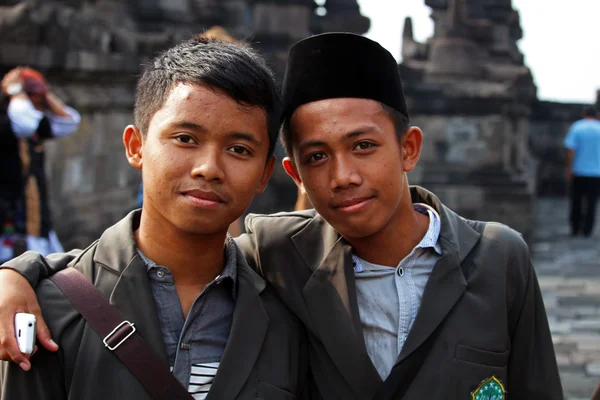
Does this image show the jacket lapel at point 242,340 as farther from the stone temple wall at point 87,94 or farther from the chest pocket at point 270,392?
the stone temple wall at point 87,94

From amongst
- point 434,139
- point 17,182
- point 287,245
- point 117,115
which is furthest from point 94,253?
point 434,139

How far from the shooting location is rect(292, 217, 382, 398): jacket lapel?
229 cm

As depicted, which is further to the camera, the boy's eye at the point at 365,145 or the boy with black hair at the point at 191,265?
the boy's eye at the point at 365,145

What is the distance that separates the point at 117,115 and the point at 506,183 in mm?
4084

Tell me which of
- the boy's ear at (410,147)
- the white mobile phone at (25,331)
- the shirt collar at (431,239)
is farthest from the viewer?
the boy's ear at (410,147)

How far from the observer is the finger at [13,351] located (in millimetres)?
1909

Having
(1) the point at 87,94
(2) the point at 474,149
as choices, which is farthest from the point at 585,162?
(1) the point at 87,94

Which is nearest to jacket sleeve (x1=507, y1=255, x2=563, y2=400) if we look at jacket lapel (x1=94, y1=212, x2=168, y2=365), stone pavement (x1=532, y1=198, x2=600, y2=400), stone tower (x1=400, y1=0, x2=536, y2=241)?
jacket lapel (x1=94, y1=212, x2=168, y2=365)

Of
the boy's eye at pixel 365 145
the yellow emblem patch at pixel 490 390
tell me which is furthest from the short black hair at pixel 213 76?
the yellow emblem patch at pixel 490 390

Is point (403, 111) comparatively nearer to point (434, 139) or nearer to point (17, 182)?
point (17, 182)

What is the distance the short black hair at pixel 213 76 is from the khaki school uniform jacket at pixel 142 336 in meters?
0.34

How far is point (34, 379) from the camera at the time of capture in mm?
1966

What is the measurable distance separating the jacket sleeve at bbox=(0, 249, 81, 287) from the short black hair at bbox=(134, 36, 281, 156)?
418mm

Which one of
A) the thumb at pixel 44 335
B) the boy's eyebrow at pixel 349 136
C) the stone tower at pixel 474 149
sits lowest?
the stone tower at pixel 474 149
